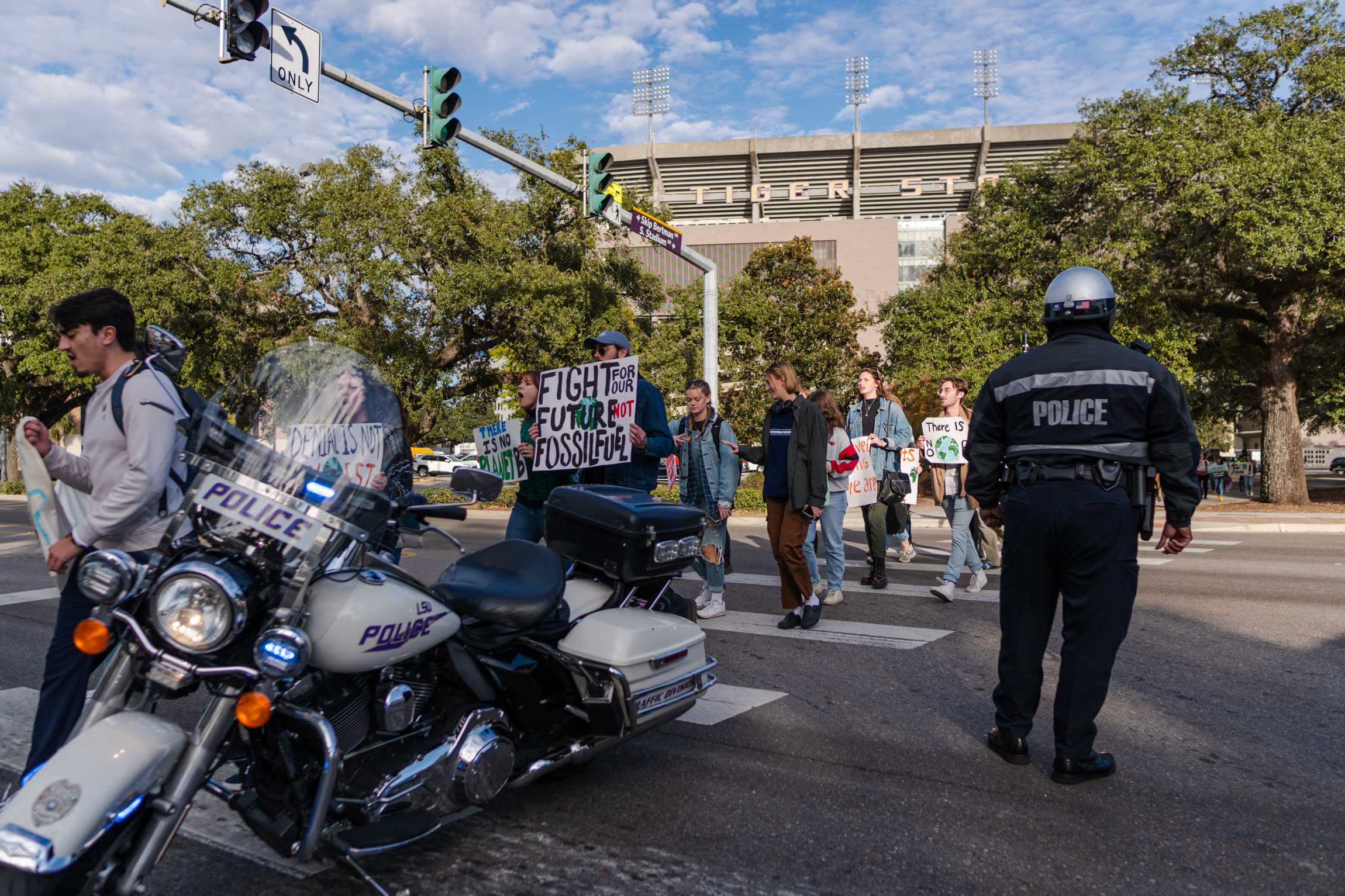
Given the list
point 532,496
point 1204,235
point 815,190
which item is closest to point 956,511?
point 532,496

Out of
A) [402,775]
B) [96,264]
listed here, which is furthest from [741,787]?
[96,264]

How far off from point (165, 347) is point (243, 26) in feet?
22.8

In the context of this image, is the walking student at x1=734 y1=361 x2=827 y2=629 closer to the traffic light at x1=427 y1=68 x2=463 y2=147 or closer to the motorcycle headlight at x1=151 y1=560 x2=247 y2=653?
the motorcycle headlight at x1=151 y1=560 x2=247 y2=653

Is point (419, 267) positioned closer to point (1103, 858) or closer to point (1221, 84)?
point (1221, 84)

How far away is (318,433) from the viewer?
9.25 ft

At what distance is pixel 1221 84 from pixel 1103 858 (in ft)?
71.0

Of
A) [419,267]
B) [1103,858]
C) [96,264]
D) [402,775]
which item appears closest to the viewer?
[402,775]

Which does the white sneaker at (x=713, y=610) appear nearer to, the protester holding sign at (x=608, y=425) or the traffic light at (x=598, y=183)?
the protester holding sign at (x=608, y=425)

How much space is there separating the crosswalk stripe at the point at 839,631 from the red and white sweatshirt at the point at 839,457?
3.66 ft

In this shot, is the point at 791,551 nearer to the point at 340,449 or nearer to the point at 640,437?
the point at 640,437

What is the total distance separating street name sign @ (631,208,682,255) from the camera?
1390 centimetres

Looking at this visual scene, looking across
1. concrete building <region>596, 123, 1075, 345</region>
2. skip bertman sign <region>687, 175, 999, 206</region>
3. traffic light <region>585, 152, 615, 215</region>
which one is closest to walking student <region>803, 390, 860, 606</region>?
traffic light <region>585, 152, 615, 215</region>

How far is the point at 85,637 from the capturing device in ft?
8.00

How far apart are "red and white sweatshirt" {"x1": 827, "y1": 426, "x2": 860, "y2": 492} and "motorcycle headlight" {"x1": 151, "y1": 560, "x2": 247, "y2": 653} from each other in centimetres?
572
